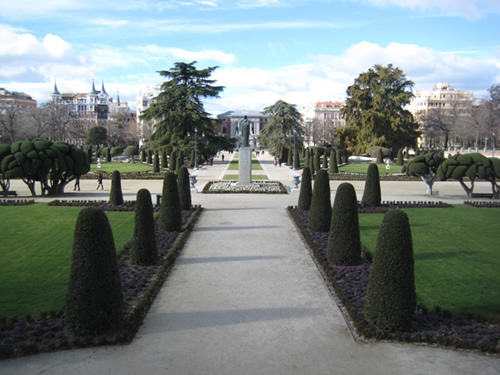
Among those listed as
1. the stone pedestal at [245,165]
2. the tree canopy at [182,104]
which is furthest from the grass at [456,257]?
the tree canopy at [182,104]

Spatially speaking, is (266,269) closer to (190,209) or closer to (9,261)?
(9,261)

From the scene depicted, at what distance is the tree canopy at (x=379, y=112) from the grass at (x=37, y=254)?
46.2m

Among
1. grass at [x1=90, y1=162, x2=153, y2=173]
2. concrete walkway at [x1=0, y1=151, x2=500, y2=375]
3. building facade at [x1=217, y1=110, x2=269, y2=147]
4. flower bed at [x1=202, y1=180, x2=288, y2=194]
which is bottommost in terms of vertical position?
concrete walkway at [x1=0, y1=151, x2=500, y2=375]

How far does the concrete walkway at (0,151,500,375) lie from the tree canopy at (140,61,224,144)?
125ft

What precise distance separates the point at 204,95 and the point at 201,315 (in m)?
43.7

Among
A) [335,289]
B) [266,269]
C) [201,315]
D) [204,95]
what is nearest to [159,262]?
[266,269]

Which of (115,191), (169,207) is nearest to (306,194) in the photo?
(169,207)

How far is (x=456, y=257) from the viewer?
1150 cm

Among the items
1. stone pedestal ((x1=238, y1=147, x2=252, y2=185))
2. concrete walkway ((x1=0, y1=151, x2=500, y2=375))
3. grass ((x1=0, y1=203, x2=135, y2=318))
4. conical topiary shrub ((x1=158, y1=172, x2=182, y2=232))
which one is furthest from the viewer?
stone pedestal ((x1=238, y1=147, x2=252, y2=185))

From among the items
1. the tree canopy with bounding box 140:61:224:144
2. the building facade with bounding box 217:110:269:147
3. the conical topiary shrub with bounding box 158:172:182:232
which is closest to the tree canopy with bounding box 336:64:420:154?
the tree canopy with bounding box 140:61:224:144

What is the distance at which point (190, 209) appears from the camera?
18.3m

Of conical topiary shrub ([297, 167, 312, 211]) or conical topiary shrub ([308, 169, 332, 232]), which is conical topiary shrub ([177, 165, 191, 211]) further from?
conical topiary shrub ([308, 169, 332, 232])

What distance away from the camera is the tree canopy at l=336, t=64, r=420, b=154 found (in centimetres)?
5831

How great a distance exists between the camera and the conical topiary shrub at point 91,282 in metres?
Result: 6.77
